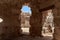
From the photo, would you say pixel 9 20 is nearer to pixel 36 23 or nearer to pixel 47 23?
pixel 36 23

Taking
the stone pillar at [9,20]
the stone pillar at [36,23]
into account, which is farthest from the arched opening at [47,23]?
the stone pillar at [9,20]


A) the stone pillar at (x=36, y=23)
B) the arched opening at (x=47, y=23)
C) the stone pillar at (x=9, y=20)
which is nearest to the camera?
the stone pillar at (x=9, y=20)

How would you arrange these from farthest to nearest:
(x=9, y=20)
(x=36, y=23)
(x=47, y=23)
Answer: (x=47, y=23) → (x=36, y=23) → (x=9, y=20)

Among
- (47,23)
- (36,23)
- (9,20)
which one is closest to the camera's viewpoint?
(9,20)

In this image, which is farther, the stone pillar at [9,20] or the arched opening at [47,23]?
the arched opening at [47,23]

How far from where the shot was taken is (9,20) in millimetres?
8219

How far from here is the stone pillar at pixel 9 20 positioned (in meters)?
7.97

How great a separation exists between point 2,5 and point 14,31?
1.79m

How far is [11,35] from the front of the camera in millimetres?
8211

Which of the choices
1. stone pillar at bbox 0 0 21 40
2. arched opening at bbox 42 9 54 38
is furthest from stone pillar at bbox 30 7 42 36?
arched opening at bbox 42 9 54 38

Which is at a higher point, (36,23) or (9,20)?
(9,20)

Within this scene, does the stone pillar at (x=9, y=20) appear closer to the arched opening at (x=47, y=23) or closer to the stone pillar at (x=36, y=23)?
the stone pillar at (x=36, y=23)

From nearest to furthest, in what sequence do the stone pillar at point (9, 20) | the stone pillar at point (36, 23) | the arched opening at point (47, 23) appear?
the stone pillar at point (9, 20), the stone pillar at point (36, 23), the arched opening at point (47, 23)

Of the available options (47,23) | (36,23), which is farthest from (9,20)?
(47,23)
